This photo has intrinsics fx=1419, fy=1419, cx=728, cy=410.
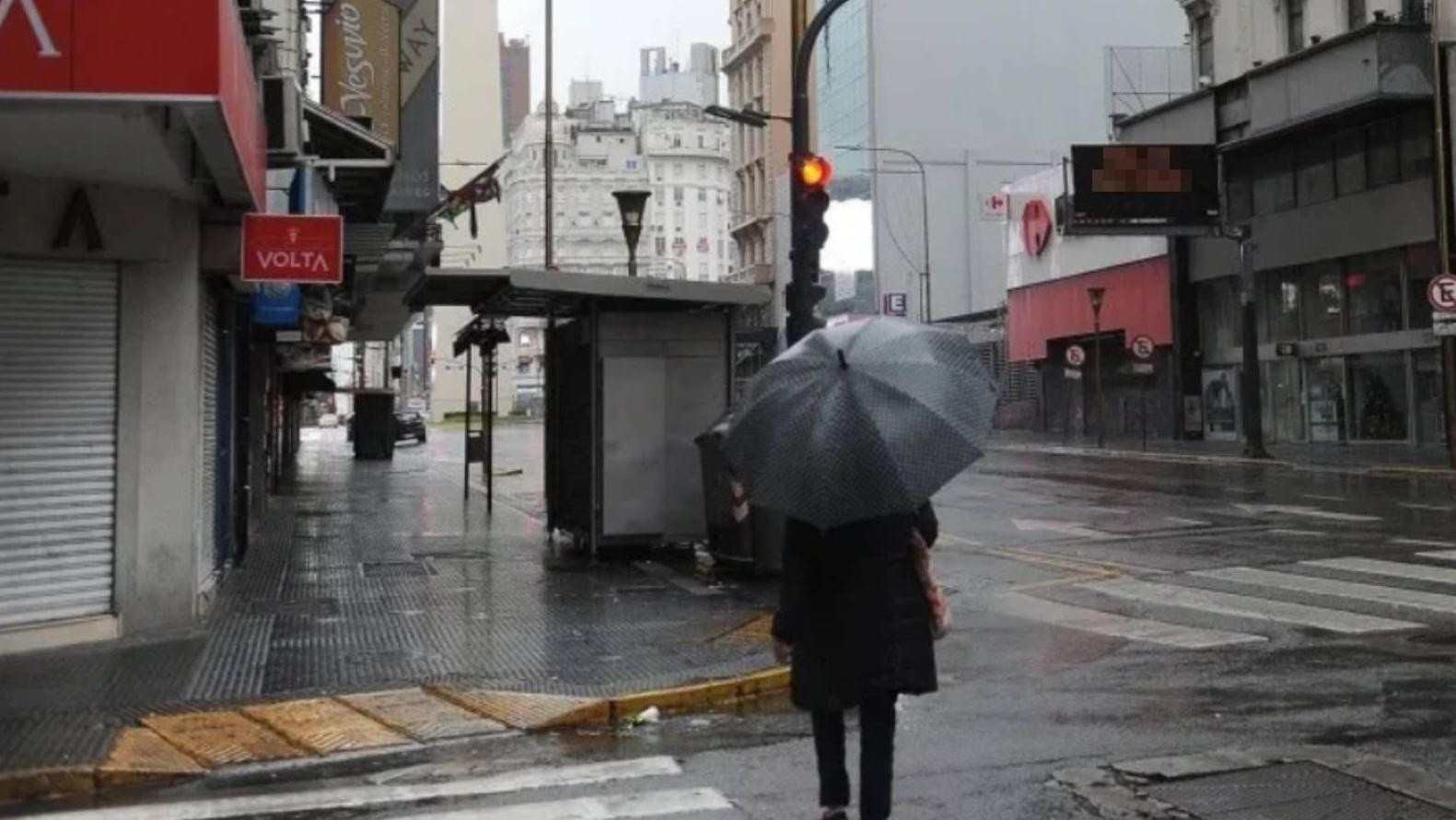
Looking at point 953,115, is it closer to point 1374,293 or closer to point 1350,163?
point 1350,163

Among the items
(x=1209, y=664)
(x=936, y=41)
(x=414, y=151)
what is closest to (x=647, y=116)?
(x=936, y=41)

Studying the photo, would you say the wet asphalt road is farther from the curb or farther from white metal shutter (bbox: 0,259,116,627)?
white metal shutter (bbox: 0,259,116,627)

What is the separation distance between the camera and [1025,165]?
248ft

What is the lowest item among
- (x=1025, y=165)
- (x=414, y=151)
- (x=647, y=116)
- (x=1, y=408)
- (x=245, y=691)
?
(x=245, y=691)

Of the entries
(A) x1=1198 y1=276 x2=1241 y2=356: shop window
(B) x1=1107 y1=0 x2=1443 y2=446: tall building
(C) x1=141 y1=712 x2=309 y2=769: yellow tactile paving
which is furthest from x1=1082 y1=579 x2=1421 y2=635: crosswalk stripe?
(A) x1=1198 y1=276 x2=1241 y2=356: shop window

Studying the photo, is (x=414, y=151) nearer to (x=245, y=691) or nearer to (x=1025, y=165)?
(x=245, y=691)

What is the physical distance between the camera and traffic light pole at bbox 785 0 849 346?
13.0m

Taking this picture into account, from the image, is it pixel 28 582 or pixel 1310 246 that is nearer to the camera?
pixel 28 582

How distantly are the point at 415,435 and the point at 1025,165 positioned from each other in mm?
35419

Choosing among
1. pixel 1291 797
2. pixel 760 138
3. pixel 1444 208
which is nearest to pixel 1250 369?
pixel 1444 208

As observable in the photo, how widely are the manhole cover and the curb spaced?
3.17 meters

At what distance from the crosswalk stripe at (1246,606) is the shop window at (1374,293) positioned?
78.3ft

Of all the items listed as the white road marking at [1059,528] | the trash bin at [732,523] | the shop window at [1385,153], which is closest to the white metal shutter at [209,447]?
the trash bin at [732,523]

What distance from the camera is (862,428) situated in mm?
4762
